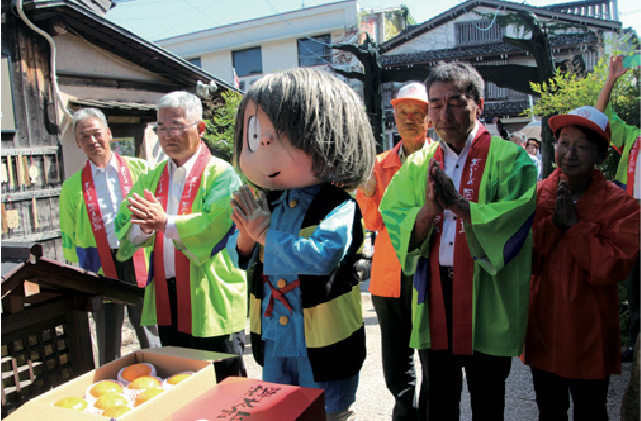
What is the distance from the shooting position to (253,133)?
186 centimetres

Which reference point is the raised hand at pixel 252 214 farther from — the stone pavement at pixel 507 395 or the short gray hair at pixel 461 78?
the stone pavement at pixel 507 395

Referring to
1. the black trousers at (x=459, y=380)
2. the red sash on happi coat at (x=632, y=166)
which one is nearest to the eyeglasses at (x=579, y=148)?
the black trousers at (x=459, y=380)

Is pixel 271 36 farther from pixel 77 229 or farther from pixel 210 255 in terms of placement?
pixel 210 255

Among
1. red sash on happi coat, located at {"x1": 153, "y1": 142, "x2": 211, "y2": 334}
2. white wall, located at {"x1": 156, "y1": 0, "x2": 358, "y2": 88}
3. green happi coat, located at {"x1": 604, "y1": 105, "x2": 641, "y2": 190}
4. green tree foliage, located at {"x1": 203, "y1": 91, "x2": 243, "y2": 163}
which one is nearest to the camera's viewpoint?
red sash on happi coat, located at {"x1": 153, "y1": 142, "x2": 211, "y2": 334}

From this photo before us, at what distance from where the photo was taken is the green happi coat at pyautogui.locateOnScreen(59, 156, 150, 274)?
372 cm

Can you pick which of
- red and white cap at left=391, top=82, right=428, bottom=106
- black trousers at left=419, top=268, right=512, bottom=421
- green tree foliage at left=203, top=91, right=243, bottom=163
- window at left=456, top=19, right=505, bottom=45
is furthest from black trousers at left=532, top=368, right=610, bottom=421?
window at left=456, top=19, right=505, bottom=45

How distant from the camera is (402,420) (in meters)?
2.77

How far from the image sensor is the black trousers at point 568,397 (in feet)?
7.00

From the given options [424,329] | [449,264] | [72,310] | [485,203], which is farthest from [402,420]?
[72,310]

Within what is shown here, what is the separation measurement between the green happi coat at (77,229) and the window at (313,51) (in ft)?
69.7

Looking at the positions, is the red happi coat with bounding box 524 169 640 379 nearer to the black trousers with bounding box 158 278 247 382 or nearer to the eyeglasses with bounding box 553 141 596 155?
the eyeglasses with bounding box 553 141 596 155

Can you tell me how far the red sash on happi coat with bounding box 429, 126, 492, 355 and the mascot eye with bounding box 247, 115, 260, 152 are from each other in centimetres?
93

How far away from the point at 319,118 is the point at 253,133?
10.4 inches

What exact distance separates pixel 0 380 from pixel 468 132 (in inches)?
85.3
